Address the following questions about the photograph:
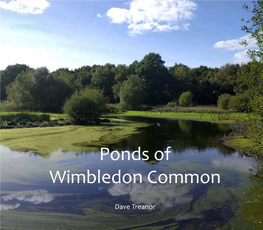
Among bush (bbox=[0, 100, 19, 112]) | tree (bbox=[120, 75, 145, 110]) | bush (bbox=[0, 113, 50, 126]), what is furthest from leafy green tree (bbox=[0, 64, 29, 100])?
bush (bbox=[0, 113, 50, 126])

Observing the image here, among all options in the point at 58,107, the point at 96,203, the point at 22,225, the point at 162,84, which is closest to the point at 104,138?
the point at 96,203

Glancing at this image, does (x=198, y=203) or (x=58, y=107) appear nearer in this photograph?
(x=198, y=203)

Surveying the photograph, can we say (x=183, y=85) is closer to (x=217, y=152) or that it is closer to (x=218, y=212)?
(x=217, y=152)

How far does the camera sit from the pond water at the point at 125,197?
19.9ft

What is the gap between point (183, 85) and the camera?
67125 mm

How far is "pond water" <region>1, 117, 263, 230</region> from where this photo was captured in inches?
239

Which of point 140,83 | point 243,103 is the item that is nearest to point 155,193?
point 243,103

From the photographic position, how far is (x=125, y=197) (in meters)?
7.52

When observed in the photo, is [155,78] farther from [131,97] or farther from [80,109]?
[80,109]

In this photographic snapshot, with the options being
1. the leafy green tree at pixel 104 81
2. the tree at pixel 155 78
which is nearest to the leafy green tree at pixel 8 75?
the leafy green tree at pixel 104 81

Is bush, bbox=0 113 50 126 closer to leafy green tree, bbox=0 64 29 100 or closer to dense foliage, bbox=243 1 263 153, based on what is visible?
dense foliage, bbox=243 1 263 153

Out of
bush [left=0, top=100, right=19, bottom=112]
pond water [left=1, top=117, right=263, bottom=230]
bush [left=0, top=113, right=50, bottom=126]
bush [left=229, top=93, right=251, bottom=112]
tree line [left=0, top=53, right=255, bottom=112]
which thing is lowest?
pond water [left=1, top=117, right=263, bottom=230]

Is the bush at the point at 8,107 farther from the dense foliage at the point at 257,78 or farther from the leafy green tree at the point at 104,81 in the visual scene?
the dense foliage at the point at 257,78

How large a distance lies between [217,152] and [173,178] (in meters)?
5.98
